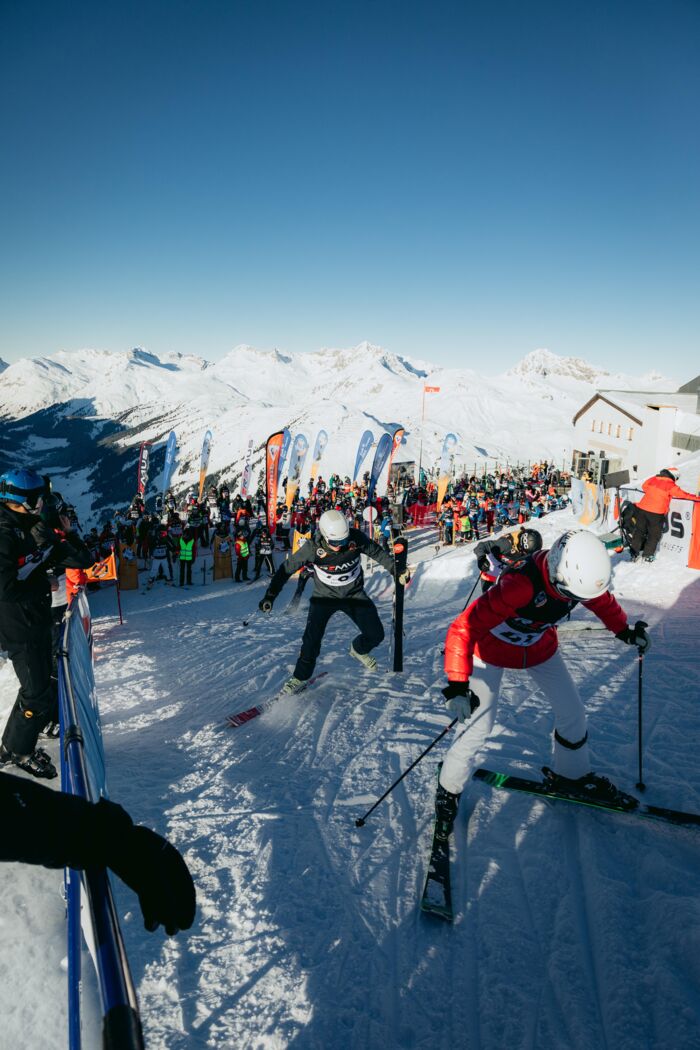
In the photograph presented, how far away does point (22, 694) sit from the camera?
4.00 meters

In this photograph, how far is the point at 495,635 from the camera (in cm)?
351

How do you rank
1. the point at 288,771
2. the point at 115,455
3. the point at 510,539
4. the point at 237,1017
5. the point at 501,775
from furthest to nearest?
the point at 115,455
the point at 510,539
the point at 288,771
the point at 501,775
the point at 237,1017

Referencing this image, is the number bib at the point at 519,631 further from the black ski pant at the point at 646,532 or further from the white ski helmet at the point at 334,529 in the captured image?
the black ski pant at the point at 646,532

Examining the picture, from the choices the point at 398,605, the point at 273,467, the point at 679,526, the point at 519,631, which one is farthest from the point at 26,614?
the point at 273,467

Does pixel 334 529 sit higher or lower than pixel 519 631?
higher

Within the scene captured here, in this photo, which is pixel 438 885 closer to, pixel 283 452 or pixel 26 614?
pixel 26 614

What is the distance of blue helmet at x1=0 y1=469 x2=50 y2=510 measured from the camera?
4.00 m

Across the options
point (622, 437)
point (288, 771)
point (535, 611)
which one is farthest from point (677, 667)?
point (622, 437)

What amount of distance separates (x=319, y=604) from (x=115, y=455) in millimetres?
156692

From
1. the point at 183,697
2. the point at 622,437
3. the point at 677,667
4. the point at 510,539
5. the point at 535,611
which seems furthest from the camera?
the point at 622,437

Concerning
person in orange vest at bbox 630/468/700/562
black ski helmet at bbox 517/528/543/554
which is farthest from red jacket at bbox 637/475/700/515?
black ski helmet at bbox 517/528/543/554

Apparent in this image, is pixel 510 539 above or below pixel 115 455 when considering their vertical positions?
below

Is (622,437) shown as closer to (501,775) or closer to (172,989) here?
(501,775)

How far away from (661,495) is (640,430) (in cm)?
3030
